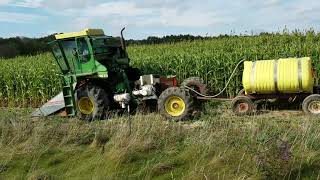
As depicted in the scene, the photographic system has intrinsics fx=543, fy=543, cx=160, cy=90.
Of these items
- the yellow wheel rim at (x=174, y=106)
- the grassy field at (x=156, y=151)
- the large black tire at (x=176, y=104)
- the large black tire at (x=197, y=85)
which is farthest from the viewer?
the large black tire at (x=197, y=85)

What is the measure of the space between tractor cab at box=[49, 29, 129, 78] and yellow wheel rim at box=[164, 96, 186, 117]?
5.94ft

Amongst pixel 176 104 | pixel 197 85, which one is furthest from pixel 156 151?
pixel 197 85

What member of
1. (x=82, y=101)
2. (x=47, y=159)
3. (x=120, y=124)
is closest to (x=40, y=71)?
(x=82, y=101)

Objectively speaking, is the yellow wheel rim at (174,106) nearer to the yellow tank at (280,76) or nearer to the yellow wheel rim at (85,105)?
the yellow tank at (280,76)

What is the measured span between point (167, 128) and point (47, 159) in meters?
2.16

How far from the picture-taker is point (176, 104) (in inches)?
500

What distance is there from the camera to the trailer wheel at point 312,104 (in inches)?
478

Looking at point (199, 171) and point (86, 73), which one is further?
point (86, 73)

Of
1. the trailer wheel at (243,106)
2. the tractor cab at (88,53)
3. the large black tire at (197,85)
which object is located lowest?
the trailer wheel at (243,106)

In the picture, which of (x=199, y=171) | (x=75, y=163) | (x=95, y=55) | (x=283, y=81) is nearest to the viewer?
(x=199, y=171)

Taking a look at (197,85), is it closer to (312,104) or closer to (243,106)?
(243,106)

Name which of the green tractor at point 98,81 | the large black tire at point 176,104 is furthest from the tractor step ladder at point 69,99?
the large black tire at point 176,104

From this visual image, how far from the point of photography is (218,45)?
22.2 metres

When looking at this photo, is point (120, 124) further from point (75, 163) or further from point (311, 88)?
point (311, 88)
